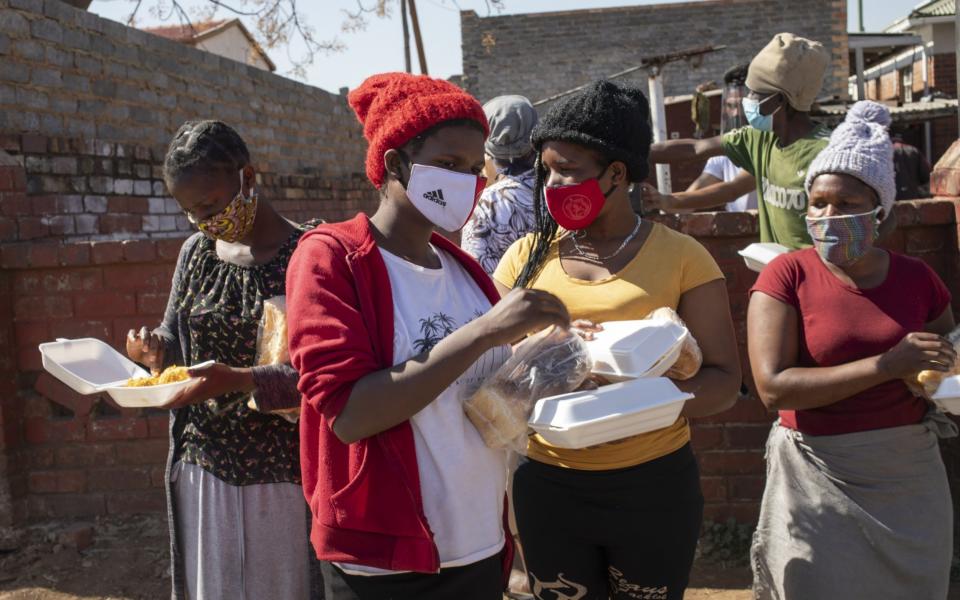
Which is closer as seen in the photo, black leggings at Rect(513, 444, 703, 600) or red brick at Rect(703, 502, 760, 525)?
black leggings at Rect(513, 444, 703, 600)

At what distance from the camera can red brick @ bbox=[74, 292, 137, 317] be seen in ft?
16.1

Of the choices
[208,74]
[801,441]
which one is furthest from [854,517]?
[208,74]

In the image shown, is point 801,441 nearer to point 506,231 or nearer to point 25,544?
point 506,231

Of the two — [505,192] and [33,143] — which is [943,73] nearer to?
[33,143]

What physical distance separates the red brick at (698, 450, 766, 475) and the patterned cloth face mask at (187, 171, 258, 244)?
290 cm

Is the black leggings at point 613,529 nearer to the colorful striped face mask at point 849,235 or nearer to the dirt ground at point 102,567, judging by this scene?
the colorful striped face mask at point 849,235

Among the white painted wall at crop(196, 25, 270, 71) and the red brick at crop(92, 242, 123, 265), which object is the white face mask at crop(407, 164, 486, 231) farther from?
the white painted wall at crop(196, 25, 270, 71)

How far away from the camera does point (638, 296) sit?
94.0 inches

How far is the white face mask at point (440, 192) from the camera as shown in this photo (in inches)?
79.6

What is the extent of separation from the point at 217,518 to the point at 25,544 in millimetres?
2996

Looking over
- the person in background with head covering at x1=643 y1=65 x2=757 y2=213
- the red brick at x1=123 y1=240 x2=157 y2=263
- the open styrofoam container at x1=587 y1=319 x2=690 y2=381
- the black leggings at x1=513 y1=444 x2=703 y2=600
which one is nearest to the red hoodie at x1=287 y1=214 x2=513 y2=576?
the open styrofoam container at x1=587 y1=319 x2=690 y2=381

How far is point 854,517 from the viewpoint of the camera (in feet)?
8.87

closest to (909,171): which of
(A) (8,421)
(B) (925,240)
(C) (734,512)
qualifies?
(B) (925,240)

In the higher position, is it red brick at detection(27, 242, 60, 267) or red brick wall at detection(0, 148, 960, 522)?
red brick at detection(27, 242, 60, 267)
